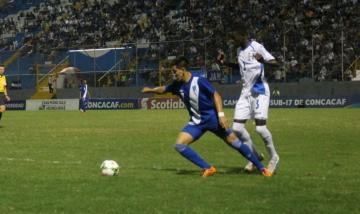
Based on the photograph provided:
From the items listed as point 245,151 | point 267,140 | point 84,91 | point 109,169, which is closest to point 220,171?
point 245,151

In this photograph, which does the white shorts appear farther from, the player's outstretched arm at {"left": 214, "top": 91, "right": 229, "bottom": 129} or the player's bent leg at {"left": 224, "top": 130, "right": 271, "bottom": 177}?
the player's outstretched arm at {"left": 214, "top": 91, "right": 229, "bottom": 129}

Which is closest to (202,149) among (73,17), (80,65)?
(80,65)

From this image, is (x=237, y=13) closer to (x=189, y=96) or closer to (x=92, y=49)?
(x=92, y=49)

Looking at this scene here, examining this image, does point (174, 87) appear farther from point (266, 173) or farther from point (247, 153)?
point (266, 173)

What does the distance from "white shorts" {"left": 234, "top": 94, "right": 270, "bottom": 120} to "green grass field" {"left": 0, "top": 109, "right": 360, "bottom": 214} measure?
967 millimetres

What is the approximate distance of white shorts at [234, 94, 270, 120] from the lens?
11.5m

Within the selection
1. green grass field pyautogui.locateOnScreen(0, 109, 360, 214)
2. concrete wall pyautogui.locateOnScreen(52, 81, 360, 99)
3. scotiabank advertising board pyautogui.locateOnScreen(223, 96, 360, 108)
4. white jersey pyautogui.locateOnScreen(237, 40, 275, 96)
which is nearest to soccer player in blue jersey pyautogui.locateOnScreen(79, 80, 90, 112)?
concrete wall pyautogui.locateOnScreen(52, 81, 360, 99)

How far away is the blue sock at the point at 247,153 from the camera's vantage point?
10867 mm

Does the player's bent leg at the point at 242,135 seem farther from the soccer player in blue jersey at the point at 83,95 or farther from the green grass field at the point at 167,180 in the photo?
the soccer player in blue jersey at the point at 83,95

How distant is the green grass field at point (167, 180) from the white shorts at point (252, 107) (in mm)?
967

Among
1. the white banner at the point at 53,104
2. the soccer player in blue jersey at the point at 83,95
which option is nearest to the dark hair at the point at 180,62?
the soccer player in blue jersey at the point at 83,95

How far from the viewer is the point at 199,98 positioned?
1102cm

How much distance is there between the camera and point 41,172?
450 inches

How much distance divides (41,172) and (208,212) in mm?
4618
